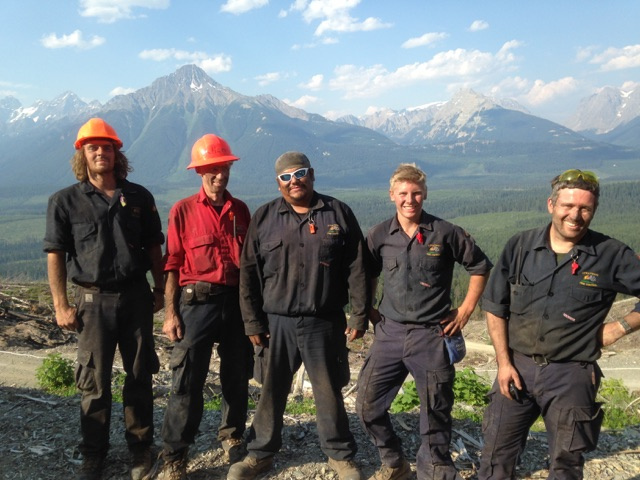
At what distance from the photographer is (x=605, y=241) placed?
378 centimetres

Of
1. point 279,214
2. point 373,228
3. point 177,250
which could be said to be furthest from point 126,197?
point 373,228

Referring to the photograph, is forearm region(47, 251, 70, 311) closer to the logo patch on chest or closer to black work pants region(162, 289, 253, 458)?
black work pants region(162, 289, 253, 458)

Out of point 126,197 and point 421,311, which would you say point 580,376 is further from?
point 126,197

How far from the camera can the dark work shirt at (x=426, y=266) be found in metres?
4.38

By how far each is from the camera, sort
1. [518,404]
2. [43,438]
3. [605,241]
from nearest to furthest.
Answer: [605,241] → [518,404] → [43,438]

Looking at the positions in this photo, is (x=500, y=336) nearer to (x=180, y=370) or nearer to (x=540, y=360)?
(x=540, y=360)

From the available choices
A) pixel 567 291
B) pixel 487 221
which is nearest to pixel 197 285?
pixel 567 291

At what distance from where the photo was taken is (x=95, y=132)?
461 centimetres

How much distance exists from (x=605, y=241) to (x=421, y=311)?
1476 millimetres

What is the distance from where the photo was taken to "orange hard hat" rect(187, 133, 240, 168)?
15.1 feet

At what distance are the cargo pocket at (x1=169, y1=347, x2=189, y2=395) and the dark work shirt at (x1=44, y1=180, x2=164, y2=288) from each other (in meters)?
0.81

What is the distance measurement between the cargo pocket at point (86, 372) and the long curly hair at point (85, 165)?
62.6 inches

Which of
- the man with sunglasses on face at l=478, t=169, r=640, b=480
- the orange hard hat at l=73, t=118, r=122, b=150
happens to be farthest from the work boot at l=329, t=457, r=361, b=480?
the orange hard hat at l=73, t=118, r=122, b=150

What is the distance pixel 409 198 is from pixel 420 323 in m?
1.06
